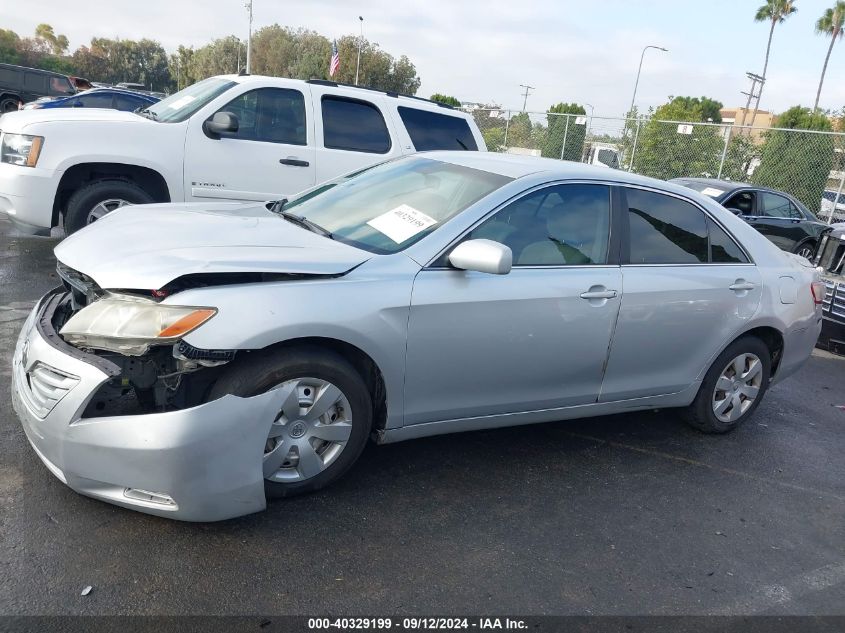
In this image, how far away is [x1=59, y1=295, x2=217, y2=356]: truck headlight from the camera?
2773 mm

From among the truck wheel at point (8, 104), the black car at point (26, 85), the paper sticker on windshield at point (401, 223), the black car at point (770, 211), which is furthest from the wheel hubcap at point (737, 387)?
the truck wheel at point (8, 104)

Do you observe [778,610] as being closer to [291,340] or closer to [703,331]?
[703,331]

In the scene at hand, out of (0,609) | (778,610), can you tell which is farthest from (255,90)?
(778,610)

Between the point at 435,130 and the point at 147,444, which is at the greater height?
the point at 435,130

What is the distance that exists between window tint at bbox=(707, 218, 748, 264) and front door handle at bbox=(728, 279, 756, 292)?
0.47 feet

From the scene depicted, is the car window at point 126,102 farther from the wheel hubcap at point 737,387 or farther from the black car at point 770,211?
the wheel hubcap at point 737,387

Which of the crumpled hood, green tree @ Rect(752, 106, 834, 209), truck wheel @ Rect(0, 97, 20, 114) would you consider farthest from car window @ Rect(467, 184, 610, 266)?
truck wheel @ Rect(0, 97, 20, 114)

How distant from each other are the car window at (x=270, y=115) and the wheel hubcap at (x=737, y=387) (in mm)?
4552

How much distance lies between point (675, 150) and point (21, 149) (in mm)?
17767

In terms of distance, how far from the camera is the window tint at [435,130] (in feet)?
24.8

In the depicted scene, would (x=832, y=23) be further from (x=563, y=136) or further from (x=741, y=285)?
(x=741, y=285)

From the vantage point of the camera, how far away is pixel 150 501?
2.79 m

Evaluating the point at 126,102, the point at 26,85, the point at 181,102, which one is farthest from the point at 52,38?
the point at 181,102

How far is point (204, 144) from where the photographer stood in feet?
21.6
